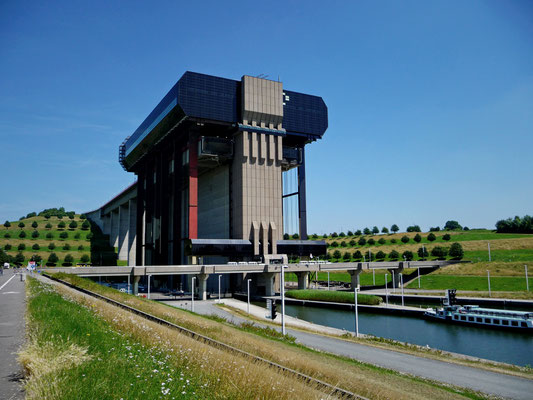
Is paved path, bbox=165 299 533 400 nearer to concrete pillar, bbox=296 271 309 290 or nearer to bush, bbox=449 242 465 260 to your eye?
concrete pillar, bbox=296 271 309 290

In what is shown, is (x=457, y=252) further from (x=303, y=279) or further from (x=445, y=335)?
(x=445, y=335)

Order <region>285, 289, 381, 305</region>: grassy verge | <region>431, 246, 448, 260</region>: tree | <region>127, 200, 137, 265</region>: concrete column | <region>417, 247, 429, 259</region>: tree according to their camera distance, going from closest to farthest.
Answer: <region>285, 289, 381, 305</region>: grassy verge, <region>431, 246, 448, 260</region>: tree, <region>417, 247, 429, 259</region>: tree, <region>127, 200, 137, 265</region>: concrete column

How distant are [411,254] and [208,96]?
84931 mm

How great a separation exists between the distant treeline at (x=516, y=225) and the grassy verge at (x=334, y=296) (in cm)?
12738

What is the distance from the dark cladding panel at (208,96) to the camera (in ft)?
309

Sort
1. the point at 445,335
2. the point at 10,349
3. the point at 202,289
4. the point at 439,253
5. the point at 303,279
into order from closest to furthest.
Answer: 1. the point at 10,349
2. the point at 445,335
3. the point at 202,289
4. the point at 303,279
5. the point at 439,253

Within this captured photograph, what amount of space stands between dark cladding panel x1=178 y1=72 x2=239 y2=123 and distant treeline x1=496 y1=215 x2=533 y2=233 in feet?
446

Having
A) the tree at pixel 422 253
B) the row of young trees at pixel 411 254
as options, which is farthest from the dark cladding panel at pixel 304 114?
the tree at pixel 422 253

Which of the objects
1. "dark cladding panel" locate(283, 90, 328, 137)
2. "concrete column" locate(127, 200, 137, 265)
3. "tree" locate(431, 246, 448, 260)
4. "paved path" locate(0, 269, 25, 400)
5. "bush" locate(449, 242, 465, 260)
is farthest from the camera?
"concrete column" locate(127, 200, 137, 265)

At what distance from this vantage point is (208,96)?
97.1 metres

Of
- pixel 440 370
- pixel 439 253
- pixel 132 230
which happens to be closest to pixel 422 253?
pixel 439 253

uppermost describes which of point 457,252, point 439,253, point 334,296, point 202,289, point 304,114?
point 304,114

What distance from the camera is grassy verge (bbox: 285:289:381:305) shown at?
67.7m

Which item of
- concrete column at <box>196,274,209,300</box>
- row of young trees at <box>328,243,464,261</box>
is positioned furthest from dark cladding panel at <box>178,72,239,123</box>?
row of young trees at <box>328,243,464,261</box>
